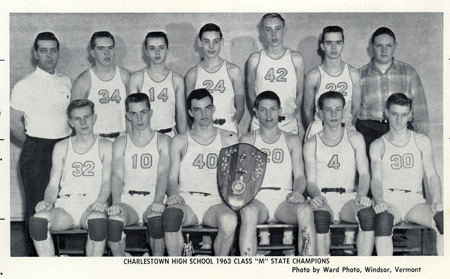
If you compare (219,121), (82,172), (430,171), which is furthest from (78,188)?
(430,171)

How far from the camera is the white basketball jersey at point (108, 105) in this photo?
10.5 ft

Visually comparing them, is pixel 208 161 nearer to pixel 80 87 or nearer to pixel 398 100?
pixel 80 87

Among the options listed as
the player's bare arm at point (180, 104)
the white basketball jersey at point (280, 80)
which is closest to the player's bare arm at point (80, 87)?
the player's bare arm at point (180, 104)

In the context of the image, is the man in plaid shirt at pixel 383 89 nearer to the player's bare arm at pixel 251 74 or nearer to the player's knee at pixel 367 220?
the player's knee at pixel 367 220

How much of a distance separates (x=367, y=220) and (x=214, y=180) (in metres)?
0.64

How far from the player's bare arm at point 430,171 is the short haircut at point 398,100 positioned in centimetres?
14

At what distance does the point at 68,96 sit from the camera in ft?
10.6

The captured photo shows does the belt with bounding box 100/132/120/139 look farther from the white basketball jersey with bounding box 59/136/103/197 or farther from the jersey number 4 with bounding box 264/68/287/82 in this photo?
the jersey number 4 with bounding box 264/68/287/82

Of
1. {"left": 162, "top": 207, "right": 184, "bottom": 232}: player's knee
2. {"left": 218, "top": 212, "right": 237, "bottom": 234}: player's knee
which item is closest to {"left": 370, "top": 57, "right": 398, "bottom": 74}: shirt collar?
{"left": 218, "top": 212, "right": 237, "bottom": 234}: player's knee

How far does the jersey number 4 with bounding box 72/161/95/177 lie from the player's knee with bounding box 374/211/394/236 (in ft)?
3.87

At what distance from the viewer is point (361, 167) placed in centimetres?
311

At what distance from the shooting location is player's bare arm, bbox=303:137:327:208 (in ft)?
9.89
